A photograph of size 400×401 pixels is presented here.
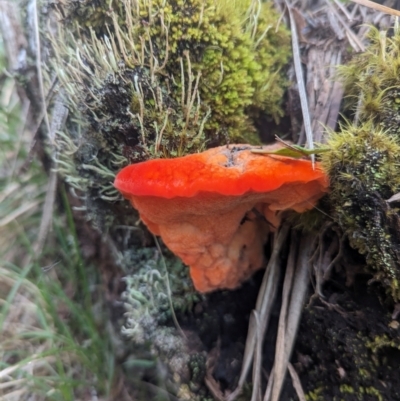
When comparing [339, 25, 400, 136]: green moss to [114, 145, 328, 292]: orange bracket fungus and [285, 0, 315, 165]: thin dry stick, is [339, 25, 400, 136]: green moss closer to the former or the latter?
[285, 0, 315, 165]: thin dry stick

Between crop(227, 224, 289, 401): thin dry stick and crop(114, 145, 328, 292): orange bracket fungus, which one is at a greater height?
crop(114, 145, 328, 292): orange bracket fungus

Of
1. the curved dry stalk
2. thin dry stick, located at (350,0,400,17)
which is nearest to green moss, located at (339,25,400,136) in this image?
thin dry stick, located at (350,0,400,17)

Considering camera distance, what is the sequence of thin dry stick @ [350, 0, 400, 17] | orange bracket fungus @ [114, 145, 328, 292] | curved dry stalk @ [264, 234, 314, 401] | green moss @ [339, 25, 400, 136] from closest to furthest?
orange bracket fungus @ [114, 145, 328, 292] → green moss @ [339, 25, 400, 136] → thin dry stick @ [350, 0, 400, 17] → curved dry stalk @ [264, 234, 314, 401]

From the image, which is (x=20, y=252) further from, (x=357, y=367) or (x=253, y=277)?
(x=357, y=367)

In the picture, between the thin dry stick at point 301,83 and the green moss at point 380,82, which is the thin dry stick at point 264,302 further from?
the green moss at point 380,82

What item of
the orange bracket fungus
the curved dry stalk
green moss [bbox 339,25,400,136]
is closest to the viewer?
the orange bracket fungus

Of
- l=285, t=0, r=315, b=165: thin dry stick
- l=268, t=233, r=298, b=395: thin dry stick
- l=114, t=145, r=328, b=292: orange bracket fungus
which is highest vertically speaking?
l=285, t=0, r=315, b=165: thin dry stick
